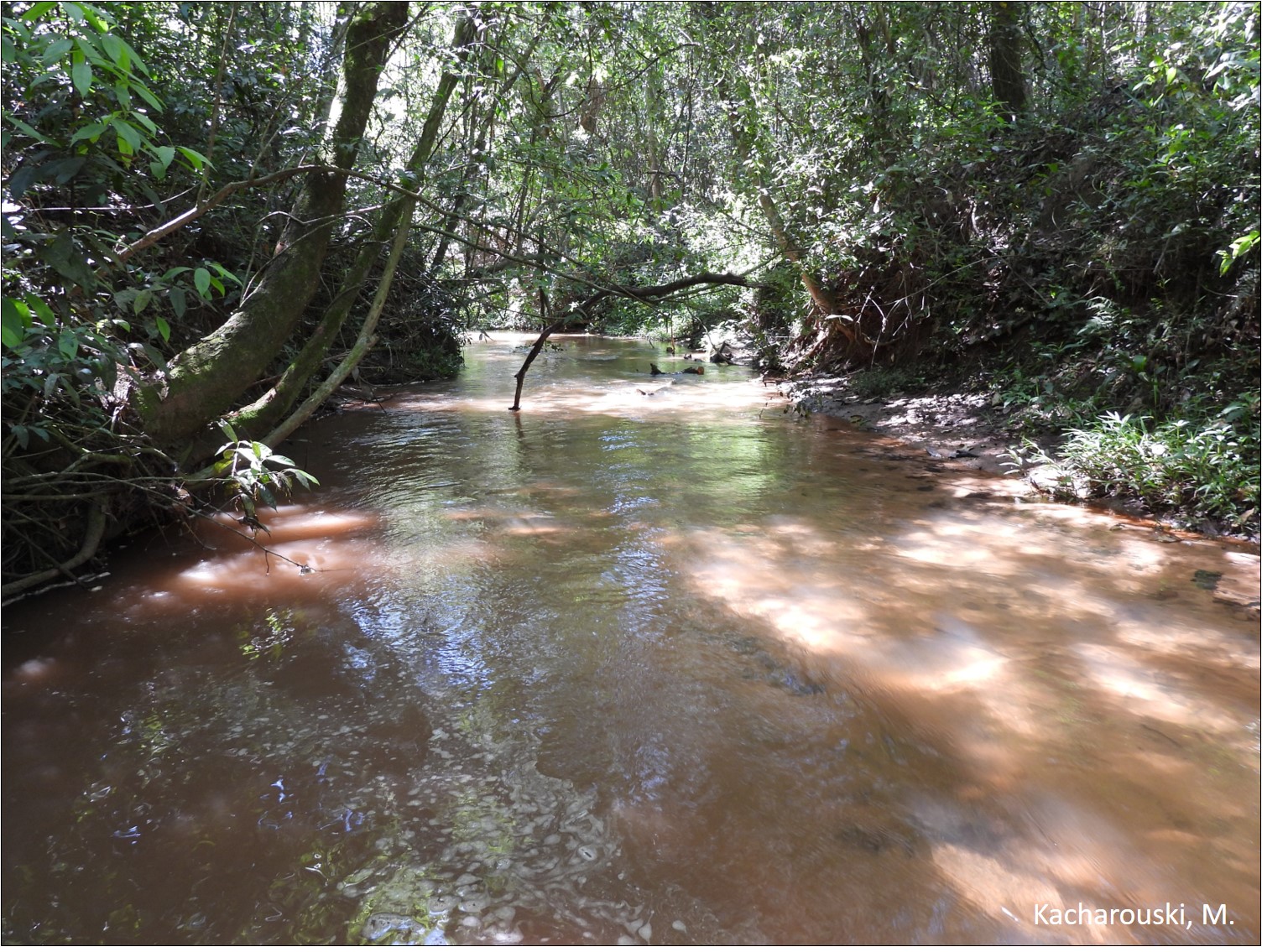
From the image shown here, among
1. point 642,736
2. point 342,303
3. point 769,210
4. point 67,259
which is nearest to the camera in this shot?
point 67,259

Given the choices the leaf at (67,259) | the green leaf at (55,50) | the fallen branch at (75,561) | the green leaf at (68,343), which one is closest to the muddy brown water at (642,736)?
the fallen branch at (75,561)

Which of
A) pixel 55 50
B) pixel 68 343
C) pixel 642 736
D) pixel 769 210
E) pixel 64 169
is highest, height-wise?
pixel 769 210

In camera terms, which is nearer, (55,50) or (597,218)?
(55,50)

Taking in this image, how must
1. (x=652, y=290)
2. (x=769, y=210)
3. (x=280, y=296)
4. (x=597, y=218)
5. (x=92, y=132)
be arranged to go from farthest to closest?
(x=769, y=210), (x=652, y=290), (x=597, y=218), (x=280, y=296), (x=92, y=132)

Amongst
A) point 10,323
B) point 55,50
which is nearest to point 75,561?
point 10,323

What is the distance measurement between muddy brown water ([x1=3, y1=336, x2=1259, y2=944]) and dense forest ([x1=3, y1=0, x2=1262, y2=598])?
37.0 inches

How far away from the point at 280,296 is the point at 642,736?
178 inches

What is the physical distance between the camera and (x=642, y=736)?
2902mm

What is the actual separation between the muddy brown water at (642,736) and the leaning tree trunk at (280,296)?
0.99 metres

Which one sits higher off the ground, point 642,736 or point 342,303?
point 342,303

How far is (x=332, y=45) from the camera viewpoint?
789cm

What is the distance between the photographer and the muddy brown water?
2.12 metres

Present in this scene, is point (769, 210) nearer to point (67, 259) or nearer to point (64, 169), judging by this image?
point (64, 169)

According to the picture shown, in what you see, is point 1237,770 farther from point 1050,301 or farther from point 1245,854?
point 1050,301
